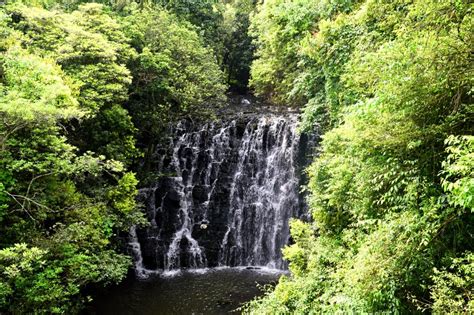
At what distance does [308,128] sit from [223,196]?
7.29m

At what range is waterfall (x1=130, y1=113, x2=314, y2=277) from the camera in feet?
61.8

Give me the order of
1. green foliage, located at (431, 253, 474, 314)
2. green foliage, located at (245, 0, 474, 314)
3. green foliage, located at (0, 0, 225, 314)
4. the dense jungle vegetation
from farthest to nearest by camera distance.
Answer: green foliage, located at (0, 0, 225, 314) < the dense jungle vegetation < green foliage, located at (245, 0, 474, 314) < green foliage, located at (431, 253, 474, 314)

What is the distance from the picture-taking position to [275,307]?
365 inches

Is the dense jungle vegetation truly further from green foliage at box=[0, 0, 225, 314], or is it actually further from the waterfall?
the waterfall

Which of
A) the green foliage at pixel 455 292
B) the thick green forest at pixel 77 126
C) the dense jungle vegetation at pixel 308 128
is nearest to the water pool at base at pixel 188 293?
the thick green forest at pixel 77 126

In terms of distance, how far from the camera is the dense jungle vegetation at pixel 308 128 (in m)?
5.45

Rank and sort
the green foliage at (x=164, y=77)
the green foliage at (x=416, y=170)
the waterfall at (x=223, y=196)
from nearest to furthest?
the green foliage at (x=416, y=170)
the green foliage at (x=164, y=77)
the waterfall at (x=223, y=196)

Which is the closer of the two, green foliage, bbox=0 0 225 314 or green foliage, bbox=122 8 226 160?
green foliage, bbox=0 0 225 314

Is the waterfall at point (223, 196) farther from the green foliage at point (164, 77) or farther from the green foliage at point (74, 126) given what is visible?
the green foliage at point (74, 126)

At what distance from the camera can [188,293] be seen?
15398 mm

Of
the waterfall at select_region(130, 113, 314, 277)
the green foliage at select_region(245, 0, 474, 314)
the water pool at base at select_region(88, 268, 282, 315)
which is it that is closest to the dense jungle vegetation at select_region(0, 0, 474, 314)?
the green foliage at select_region(245, 0, 474, 314)

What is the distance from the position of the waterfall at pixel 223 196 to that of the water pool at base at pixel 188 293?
128 cm

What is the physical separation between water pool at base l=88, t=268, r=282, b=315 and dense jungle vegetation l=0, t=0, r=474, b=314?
2.61 m

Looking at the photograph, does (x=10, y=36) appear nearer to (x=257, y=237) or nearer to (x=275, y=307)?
(x=275, y=307)
